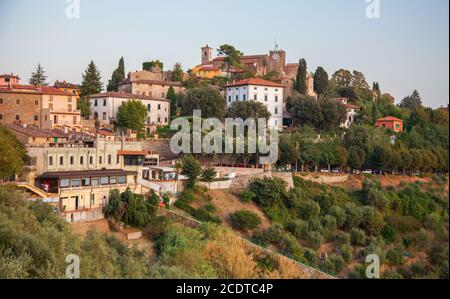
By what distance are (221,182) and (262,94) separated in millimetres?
12983

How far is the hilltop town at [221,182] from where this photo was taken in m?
15.6

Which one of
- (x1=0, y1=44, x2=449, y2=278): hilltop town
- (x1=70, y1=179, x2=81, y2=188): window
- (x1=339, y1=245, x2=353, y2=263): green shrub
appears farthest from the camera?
(x1=70, y1=179, x2=81, y2=188): window

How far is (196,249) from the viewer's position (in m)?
16.4

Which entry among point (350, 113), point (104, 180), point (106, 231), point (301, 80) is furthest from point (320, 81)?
point (106, 231)

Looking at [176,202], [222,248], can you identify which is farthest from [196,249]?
[176,202]

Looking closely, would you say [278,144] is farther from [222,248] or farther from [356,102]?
[356,102]

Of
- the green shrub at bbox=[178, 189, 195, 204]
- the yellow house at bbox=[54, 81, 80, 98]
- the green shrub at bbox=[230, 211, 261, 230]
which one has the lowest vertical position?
the green shrub at bbox=[230, 211, 261, 230]

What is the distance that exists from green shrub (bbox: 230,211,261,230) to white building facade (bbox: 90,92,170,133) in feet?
36.5

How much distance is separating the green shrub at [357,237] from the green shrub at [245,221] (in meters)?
3.67

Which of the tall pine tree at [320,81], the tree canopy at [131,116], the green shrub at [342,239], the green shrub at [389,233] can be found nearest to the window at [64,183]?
the tree canopy at [131,116]

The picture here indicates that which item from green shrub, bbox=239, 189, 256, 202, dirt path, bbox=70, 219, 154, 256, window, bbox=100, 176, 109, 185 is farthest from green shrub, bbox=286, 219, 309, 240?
window, bbox=100, 176, 109, 185

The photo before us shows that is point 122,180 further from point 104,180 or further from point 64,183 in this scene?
point 64,183

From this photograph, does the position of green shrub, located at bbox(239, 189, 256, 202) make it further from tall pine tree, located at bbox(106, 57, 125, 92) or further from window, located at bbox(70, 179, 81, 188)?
tall pine tree, located at bbox(106, 57, 125, 92)

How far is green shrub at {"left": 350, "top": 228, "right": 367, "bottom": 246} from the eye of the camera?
21.6m
